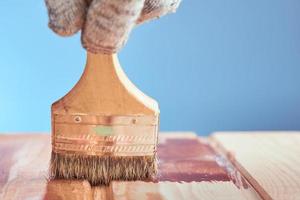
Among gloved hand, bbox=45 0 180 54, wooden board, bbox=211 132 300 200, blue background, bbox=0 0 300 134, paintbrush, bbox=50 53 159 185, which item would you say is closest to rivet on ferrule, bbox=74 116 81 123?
paintbrush, bbox=50 53 159 185

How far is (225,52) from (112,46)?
561 mm

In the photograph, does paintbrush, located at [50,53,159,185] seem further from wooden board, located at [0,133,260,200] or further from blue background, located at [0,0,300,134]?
blue background, located at [0,0,300,134]

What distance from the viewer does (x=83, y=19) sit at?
24.8 inches

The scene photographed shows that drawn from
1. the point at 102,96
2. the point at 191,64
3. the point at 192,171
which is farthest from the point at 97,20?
the point at 191,64

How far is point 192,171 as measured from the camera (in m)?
0.77

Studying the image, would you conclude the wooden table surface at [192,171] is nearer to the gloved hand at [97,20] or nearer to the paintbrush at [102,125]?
the paintbrush at [102,125]

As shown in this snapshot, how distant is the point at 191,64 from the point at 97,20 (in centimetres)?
56

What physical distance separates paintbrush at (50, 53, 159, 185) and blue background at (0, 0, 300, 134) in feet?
1.35

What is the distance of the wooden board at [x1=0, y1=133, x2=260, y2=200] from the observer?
26.2 inches

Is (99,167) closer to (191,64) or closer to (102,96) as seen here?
(102,96)

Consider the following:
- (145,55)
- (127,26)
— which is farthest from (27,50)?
(127,26)

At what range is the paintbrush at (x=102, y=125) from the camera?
699 mm

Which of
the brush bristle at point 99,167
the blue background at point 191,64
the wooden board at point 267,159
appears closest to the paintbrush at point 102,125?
the brush bristle at point 99,167

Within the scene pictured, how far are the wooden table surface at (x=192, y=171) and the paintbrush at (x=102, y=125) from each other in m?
0.02
